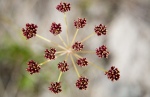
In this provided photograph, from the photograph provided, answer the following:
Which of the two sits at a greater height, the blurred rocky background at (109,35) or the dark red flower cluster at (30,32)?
the blurred rocky background at (109,35)

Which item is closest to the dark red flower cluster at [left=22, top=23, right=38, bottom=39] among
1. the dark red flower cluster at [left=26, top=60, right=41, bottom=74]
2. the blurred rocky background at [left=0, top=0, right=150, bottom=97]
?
the dark red flower cluster at [left=26, top=60, right=41, bottom=74]

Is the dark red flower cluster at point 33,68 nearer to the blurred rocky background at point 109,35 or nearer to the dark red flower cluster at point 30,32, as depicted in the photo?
the dark red flower cluster at point 30,32

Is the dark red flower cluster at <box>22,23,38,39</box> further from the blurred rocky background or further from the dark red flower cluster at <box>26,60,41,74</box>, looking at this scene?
the blurred rocky background

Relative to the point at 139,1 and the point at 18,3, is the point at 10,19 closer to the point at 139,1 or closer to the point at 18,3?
the point at 18,3

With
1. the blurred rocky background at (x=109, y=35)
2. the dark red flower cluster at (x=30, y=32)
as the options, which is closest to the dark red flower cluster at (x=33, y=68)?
the dark red flower cluster at (x=30, y=32)

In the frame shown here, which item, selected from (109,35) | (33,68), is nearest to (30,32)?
(33,68)

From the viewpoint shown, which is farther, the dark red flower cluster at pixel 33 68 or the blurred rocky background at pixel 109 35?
the blurred rocky background at pixel 109 35

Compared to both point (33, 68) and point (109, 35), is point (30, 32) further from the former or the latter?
point (109, 35)

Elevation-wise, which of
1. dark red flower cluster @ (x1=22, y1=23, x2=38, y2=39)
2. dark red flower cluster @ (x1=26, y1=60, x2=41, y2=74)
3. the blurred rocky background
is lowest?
dark red flower cluster @ (x1=26, y1=60, x2=41, y2=74)

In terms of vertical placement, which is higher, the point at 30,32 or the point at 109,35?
the point at 109,35

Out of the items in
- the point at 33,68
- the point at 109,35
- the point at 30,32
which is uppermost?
the point at 109,35

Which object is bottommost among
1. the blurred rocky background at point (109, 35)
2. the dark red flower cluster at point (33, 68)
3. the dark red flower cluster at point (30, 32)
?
the dark red flower cluster at point (33, 68)
